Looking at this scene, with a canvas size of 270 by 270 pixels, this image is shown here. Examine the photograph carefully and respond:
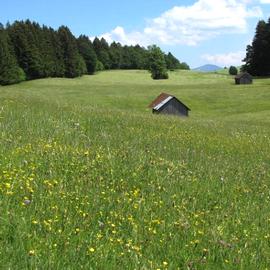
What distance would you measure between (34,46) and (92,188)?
384 feet

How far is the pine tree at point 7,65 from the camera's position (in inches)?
4304

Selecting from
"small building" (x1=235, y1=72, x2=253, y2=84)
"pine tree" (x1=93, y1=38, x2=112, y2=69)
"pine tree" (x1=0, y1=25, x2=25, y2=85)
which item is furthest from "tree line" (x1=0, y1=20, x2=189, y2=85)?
"small building" (x1=235, y1=72, x2=253, y2=84)

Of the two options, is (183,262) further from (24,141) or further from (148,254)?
(24,141)

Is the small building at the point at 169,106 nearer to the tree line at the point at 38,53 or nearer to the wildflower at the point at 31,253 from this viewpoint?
the tree line at the point at 38,53

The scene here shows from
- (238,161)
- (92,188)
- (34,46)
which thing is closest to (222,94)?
(34,46)

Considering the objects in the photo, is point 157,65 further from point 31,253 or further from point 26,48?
point 31,253

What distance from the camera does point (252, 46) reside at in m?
141

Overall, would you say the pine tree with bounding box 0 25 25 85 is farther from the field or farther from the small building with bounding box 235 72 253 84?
the field

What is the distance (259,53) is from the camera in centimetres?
13750

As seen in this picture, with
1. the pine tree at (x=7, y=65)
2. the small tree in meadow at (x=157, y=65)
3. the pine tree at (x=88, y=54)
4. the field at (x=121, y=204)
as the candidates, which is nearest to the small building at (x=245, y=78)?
the small tree in meadow at (x=157, y=65)

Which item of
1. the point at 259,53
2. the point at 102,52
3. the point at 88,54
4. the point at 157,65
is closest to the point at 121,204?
the point at 259,53

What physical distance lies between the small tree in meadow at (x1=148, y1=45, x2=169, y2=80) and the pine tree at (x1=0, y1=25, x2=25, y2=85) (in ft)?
191

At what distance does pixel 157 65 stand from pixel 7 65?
66.1m

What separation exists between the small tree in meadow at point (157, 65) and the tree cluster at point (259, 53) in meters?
30.2
